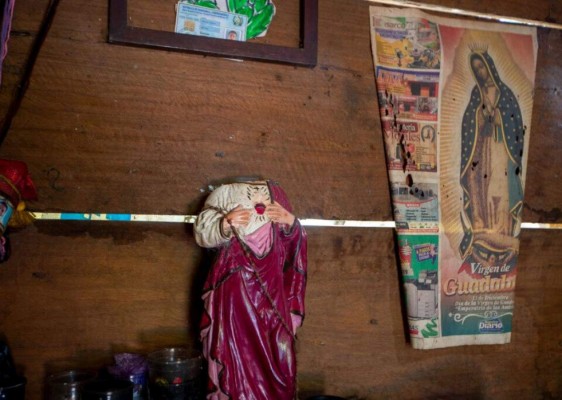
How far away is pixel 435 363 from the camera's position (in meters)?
2.13

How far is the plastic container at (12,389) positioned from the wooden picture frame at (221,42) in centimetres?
101

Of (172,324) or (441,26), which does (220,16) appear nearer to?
(441,26)

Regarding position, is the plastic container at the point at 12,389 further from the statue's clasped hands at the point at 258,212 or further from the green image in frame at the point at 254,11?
the green image in frame at the point at 254,11

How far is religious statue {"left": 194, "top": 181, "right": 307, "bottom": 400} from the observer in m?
1.64

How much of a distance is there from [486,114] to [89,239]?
1.51m

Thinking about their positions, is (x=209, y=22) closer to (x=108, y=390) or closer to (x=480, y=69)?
(x=480, y=69)

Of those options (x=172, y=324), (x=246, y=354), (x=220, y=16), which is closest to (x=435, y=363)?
(x=246, y=354)

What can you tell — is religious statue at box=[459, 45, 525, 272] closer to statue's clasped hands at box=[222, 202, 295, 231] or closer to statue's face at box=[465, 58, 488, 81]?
statue's face at box=[465, 58, 488, 81]

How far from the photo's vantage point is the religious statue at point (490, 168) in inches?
85.4

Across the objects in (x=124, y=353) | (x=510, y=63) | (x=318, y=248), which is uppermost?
(x=510, y=63)

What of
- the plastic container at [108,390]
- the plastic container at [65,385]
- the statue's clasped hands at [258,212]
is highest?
the statue's clasped hands at [258,212]

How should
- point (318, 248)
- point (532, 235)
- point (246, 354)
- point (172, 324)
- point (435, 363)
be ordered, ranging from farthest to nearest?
1. point (532, 235)
2. point (435, 363)
3. point (318, 248)
4. point (172, 324)
5. point (246, 354)

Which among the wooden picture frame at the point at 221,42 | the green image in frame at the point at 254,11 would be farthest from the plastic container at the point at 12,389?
the green image in frame at the point at 254,11

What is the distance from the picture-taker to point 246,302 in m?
1.66
